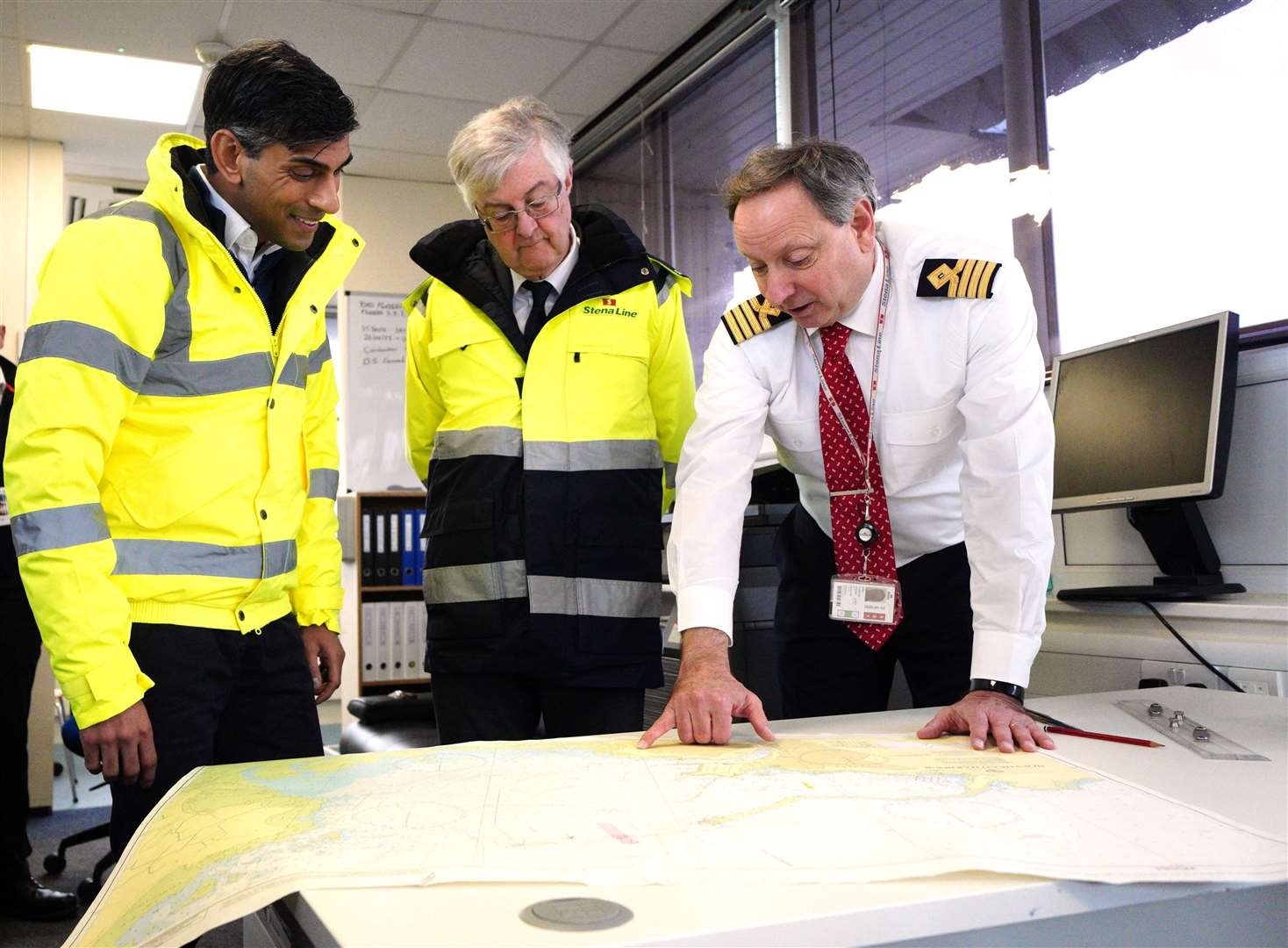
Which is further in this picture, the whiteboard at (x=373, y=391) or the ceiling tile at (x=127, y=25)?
the whiteboard at (x=373, y=391)

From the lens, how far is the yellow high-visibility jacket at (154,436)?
48.4 inches

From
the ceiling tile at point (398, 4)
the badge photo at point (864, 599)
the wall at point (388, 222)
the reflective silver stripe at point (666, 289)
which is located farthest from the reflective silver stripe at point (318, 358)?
the wall at point (388, 222)

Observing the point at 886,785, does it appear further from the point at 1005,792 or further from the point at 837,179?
the point at 837,179

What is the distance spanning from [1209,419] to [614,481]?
0.90 m

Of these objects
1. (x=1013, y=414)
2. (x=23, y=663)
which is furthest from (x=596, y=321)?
(x=23, y=663)

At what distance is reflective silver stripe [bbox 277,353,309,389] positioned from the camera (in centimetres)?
150

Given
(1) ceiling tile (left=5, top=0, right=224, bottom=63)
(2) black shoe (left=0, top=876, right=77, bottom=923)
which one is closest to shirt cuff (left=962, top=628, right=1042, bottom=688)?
(2) black shoe (left=0, top=876, right=77, bottom=923)

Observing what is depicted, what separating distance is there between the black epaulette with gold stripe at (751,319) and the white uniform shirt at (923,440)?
0.01 m

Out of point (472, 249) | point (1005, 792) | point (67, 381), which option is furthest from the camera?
point (472, 249)

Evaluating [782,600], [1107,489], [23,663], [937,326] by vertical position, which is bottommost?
[23,663]

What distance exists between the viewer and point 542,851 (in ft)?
2.52

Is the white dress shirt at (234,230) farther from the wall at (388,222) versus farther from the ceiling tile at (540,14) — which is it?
the wall at (388,222)

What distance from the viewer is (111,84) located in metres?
4.32

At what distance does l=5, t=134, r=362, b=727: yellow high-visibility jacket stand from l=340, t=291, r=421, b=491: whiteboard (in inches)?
143
